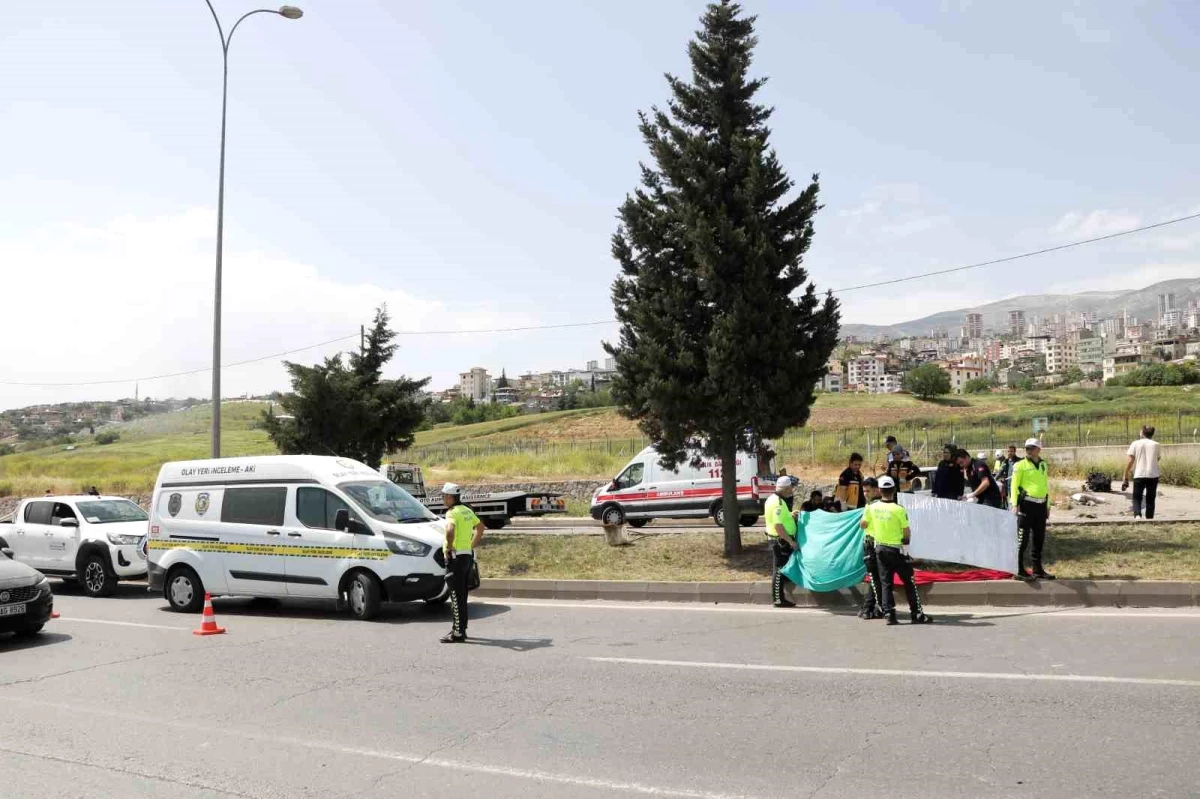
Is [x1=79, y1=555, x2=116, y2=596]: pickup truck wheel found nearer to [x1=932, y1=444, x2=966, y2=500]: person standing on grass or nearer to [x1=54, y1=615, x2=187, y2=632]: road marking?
[x1=54, y1=615, x2=187, y2=632]: road marking

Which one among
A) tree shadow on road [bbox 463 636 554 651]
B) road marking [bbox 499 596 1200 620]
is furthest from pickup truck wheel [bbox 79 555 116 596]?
tree shadow on road [bbox 463 636 554 651]

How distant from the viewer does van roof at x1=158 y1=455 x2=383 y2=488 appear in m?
13.6

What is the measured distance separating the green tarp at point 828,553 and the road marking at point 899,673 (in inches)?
149

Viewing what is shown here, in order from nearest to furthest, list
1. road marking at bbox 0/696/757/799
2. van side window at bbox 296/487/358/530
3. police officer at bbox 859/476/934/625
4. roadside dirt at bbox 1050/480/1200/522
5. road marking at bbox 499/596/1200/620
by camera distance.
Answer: road marking at bbox 0/696/757/799, road marking at bbox 499/596/1200/620, police officer at bbox 859/476/934/625, van side window at bbox 296/487/358/530, roadside dirt at bbox 1050/480/1200/522

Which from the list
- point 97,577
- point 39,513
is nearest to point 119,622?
point 97,577

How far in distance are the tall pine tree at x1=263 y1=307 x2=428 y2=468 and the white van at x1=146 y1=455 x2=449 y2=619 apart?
710 centimetres

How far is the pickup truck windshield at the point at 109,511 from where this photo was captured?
17.4 metres

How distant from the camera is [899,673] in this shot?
8.30 metres

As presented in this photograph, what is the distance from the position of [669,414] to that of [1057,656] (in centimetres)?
820

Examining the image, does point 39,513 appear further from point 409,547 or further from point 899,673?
point 899,673

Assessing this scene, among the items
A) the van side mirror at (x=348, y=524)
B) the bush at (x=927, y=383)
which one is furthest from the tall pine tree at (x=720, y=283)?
the bush at (x=927, y=383)

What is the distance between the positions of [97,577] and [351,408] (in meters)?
6.65

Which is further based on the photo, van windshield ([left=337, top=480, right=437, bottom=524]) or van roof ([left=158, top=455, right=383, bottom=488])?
van roof ([left=158, top=455, right=383, bottom=488])

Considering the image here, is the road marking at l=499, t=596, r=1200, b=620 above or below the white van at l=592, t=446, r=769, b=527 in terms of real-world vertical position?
below
